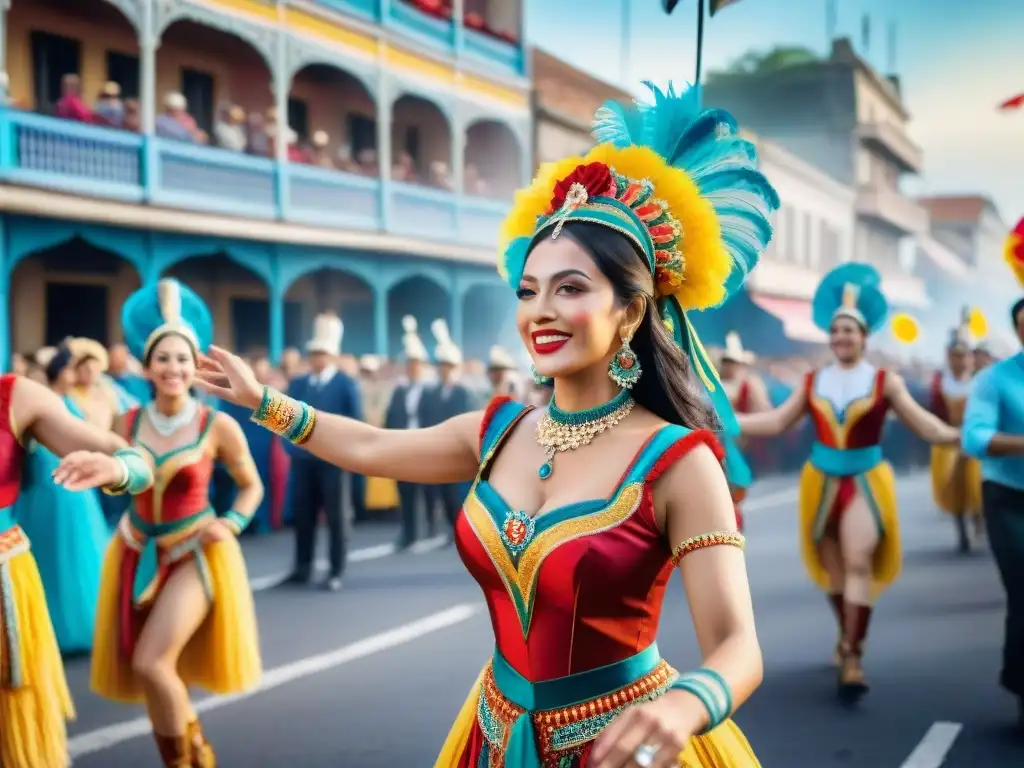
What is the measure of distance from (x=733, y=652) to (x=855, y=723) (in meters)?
4.06

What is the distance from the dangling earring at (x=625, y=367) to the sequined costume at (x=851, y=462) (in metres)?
4.45

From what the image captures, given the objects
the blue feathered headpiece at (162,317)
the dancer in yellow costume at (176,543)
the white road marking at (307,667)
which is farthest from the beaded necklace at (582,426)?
the white road marking at (307,667)

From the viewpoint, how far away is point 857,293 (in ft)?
23.2

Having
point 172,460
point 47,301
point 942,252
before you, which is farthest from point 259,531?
point 942,252

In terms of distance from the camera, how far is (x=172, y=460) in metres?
5.24

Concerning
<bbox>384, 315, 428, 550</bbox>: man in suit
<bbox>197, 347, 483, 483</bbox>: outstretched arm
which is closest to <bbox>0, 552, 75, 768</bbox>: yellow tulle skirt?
<bbox>197, 347, 483, 483</bbox>: outstretched arm

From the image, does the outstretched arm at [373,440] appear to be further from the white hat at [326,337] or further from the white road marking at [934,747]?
the white hat at [326,337]

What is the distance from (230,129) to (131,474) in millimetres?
12665

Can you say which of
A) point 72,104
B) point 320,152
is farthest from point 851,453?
point 320,152

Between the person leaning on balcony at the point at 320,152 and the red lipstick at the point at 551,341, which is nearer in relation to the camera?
the red lipstick at the point at 551,341

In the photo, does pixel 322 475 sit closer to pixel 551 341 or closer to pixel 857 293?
pixel 857 293

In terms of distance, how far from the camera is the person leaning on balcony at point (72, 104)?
43.3ft

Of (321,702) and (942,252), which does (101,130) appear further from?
(942,252)

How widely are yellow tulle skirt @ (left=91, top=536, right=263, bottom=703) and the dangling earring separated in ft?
9.95
